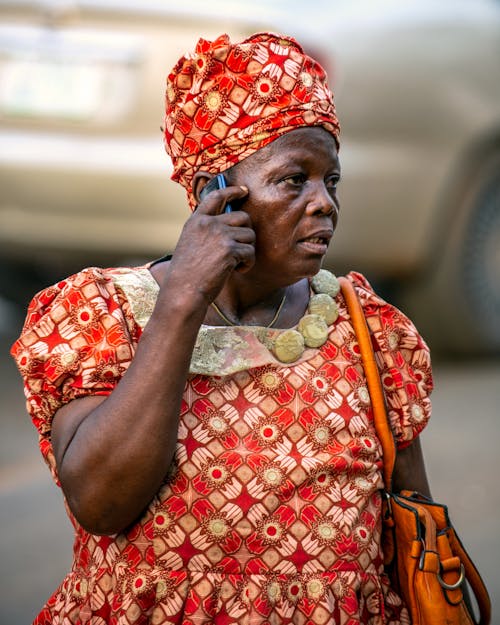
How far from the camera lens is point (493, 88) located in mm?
6355

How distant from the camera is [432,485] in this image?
5.07 metres

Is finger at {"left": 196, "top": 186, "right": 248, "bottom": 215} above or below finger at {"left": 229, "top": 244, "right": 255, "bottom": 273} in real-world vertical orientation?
above


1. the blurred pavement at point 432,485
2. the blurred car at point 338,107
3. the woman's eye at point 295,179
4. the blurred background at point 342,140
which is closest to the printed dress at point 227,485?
the woman's eye at point 295,179

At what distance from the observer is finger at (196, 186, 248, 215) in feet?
8.55

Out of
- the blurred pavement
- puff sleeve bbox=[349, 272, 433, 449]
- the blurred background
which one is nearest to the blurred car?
the blurred background

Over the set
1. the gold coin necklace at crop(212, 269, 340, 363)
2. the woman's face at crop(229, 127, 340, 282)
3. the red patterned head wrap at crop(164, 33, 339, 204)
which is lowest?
the gold coin necklace at crop(212, 269, 340, 363)

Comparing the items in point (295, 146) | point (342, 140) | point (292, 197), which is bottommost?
point (292, 197)

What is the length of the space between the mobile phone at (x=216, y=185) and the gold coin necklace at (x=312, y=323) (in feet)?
0.92

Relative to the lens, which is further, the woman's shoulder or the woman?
the woman's shoulder

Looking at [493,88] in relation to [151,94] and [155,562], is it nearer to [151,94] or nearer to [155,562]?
[151,94]

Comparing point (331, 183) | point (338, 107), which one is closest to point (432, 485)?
point (338, 107)

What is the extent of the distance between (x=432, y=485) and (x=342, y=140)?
1893mm

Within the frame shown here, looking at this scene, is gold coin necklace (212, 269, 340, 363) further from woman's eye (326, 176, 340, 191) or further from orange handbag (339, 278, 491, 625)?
woman's eye (326, 176, 340, 191)

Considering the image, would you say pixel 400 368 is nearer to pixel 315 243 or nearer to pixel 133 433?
pixel 315 243
